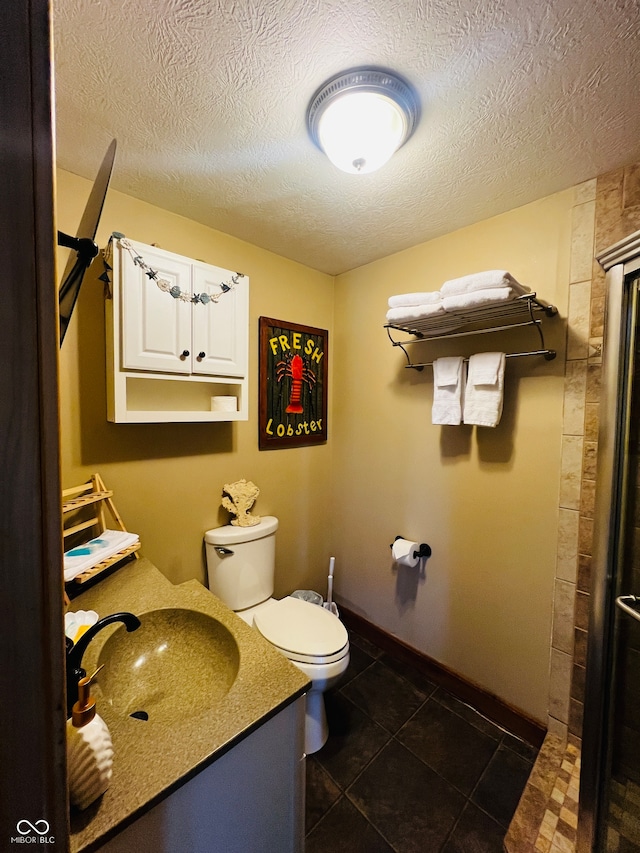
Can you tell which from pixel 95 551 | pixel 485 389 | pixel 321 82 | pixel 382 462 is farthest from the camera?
pixel 382 462

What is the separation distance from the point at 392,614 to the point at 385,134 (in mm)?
2235

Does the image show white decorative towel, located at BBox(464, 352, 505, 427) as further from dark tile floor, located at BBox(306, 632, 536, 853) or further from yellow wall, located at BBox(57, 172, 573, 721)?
dark tile floor, located at BBox(306, 632, 536, 853)

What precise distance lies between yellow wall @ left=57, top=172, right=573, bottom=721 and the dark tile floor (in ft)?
0.71

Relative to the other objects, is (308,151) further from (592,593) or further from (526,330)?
(592,593)

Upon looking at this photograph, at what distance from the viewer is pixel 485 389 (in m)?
1.46

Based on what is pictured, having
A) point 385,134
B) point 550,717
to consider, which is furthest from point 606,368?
point 550,717

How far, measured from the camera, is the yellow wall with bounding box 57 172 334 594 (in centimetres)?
135

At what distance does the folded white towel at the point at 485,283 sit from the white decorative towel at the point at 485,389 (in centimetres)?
28

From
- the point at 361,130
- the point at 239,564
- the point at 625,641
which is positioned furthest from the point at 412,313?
the point at 239,564

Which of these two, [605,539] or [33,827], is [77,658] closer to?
[33,827]

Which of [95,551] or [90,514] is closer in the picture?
[95,551]

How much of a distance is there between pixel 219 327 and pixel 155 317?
27cm

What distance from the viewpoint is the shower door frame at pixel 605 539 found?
3.14 feet

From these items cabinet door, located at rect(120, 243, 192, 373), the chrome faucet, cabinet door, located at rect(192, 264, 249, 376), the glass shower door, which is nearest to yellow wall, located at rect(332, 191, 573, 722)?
the glass shower door
